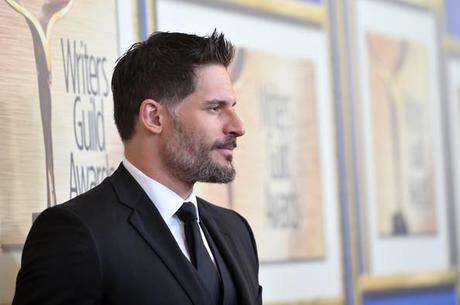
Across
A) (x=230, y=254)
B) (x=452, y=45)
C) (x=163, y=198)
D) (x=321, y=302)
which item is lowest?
(x=321, y=302)

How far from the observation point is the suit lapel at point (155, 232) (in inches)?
64.4

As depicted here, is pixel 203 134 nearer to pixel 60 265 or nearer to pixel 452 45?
pixel 60 265

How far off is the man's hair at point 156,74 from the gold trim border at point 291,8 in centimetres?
68

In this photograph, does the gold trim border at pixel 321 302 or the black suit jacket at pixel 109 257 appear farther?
the gold trim border at pixel 321 302

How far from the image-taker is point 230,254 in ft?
→ 5.89

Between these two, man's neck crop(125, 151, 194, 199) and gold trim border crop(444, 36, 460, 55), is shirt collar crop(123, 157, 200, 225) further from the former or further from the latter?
gold trim border crop(444, 36, 460, 55)

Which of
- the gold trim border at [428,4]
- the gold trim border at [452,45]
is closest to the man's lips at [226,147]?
the gold trim border at [428,4]

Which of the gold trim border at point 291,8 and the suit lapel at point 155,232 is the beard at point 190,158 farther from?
the gold trim border at point 291,8

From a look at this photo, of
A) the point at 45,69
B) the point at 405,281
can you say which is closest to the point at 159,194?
the point at 45,69

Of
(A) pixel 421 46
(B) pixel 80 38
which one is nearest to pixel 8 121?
(B) pixel 80 38

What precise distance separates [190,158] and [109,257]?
0.79 ft

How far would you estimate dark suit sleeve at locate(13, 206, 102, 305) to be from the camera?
4.98 feet

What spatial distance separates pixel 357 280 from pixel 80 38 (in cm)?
118

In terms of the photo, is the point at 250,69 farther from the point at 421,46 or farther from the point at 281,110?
the point at 421,46
